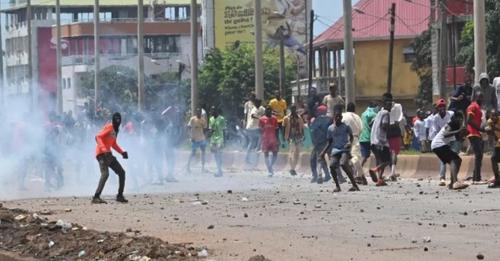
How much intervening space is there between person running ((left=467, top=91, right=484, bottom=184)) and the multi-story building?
75035 millimetres

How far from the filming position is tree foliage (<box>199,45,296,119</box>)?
81.9 metres

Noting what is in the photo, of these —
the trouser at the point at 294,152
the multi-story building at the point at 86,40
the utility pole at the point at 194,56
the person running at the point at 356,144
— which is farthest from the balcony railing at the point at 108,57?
→ the person running at the point at 356,144

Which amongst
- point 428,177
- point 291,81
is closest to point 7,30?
point 291,81

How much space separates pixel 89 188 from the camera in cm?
2761

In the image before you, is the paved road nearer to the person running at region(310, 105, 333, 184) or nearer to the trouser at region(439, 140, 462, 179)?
the trouser at region(439, 140, 462, 179)

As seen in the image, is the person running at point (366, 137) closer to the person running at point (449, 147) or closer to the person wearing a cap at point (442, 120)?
the person wearing a cap at point (442, 120)

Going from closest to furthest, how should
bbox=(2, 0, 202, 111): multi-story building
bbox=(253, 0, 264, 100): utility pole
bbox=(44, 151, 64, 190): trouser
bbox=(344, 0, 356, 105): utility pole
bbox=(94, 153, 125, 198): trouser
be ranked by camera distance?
1. bbox=(94, 153, 125, 198): trouser
2. bbox=(44, 151, 64, 190): trouser
3. bbox=(344, 0, 356, 105): utility pole
4. bbox=(253, 0, 264, 100): utility pole
5. bbox=(2, 0, 202, 111): multi-story building

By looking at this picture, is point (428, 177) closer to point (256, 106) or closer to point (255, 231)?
point (256, 106)

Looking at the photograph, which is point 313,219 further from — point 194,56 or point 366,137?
point 194,56

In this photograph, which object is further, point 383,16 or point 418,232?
point 383,16

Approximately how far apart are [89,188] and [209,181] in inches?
111

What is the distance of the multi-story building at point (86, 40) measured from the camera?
106688mm

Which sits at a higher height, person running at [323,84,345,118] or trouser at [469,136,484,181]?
person running at [323,84,345,118]

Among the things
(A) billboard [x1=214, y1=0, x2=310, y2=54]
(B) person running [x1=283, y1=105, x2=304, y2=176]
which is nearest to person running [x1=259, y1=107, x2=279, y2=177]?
(B) person running [x1=283, y1=105, x2=304, y2=176]
